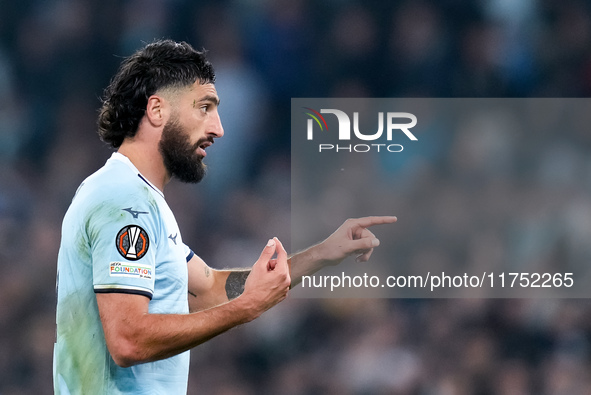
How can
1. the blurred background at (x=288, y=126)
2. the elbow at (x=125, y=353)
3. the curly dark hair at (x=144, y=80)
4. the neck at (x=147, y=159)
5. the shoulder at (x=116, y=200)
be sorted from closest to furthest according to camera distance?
1. the elbow at (x=125, y=353)
2. the shoulder at (x=116, y=200)
3. the neck at (x=147, y=159)
4. the curly dark hair at (x=144, y=80)
5. the blurred background at (x=288, y=126)

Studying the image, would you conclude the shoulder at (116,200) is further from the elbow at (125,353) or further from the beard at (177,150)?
the elbow at (125,353)

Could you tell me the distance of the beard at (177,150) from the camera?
2.45 meters

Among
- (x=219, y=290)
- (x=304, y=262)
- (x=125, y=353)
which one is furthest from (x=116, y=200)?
(x=304, y=262)

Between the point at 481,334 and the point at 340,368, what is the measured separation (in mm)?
1180

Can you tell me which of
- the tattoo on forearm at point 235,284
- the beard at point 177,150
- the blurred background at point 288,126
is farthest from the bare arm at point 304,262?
the blurred background at point 288,126

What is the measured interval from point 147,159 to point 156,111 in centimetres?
18

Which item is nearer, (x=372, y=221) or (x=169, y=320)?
(x=169, y=320)

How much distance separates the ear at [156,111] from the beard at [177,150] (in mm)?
28

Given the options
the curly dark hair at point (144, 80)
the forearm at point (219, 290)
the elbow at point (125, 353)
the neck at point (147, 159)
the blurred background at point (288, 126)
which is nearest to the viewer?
the elbow at point (125, 353)

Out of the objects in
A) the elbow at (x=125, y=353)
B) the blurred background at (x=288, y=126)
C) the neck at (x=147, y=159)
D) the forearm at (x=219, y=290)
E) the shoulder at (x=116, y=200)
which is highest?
the blurred background at (x=288, y=126)

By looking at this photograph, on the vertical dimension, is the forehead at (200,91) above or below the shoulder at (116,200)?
above

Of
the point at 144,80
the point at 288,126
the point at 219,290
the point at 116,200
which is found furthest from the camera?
the point at 288,126

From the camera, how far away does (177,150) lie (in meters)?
2.46

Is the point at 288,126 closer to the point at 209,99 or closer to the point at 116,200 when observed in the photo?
the point at 209,99
